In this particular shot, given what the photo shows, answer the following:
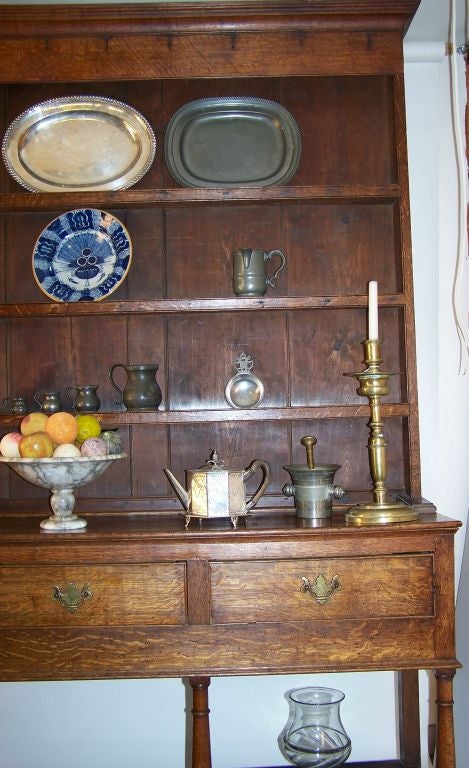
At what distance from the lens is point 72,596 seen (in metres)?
1.72

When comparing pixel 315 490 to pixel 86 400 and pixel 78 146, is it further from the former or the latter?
pixel 78 146

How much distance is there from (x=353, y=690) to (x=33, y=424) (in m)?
1.21

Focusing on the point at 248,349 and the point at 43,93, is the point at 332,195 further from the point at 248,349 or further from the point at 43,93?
the point at 43,93

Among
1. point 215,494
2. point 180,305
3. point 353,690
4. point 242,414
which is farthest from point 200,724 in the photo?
point 180,305

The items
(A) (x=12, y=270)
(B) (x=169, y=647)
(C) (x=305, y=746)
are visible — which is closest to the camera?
(B) (x=169, y=647)

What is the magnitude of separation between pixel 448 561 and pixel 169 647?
0.66 m

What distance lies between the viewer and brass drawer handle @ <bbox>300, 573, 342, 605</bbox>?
67.6 inches

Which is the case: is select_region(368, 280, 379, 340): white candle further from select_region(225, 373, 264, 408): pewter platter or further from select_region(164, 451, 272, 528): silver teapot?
select_region(164, 451, 272, 528): silver teapot

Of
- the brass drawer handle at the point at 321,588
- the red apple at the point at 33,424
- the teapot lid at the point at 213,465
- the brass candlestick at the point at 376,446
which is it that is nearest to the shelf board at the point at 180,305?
the brass candlestick at the point at 376,446

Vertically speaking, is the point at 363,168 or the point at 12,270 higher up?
the point at 363,168

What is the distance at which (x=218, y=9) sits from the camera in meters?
1.97

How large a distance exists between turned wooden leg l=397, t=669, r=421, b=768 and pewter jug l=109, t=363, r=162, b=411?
1.04 metres

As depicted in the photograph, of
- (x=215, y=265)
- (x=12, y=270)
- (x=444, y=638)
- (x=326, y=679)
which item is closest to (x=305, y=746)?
(x=326, y=679)

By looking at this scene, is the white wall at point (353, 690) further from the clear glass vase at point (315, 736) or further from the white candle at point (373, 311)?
the white candle at point (373, 311)
